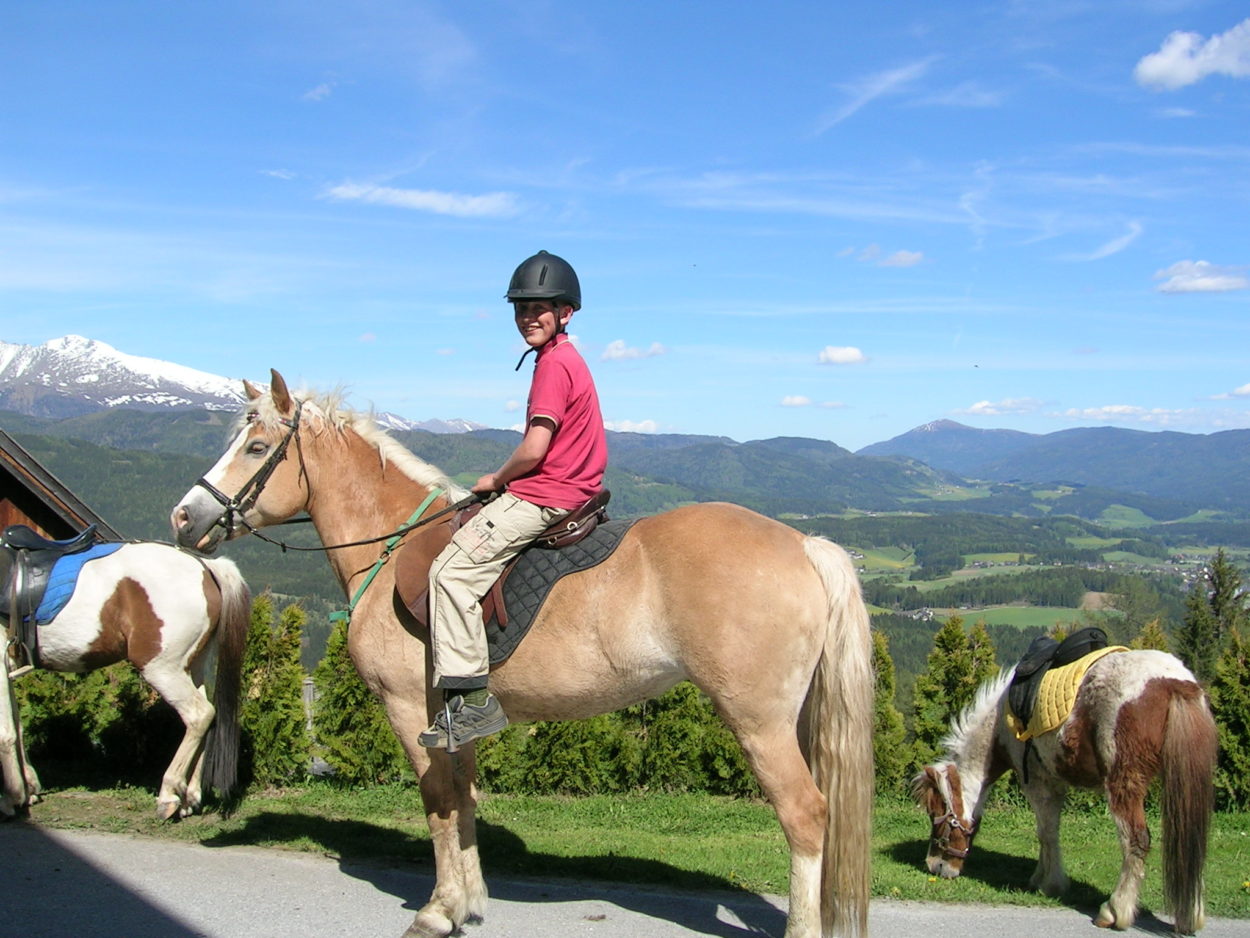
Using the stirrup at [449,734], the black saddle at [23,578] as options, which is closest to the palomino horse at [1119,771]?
the stirrup at [449,734]

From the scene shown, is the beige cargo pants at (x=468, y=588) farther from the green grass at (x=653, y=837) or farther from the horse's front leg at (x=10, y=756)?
the horse's front leg at (x=10, y=756)

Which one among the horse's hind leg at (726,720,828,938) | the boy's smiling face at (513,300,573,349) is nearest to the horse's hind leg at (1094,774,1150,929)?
the horse's hind leg at (726,720,828,938)

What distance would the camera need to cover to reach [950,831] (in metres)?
6.30

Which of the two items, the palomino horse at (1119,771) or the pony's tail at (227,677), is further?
the pony's tail at (227,677)

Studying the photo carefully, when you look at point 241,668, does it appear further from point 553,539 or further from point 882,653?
point 882,653

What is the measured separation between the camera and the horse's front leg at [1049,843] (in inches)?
238

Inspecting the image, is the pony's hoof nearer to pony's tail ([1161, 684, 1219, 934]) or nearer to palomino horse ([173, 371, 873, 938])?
palomino horse ([173, 371, 873, 938])

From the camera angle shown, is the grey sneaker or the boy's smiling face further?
the boy's smiling face

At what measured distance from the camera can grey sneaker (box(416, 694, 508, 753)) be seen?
461 cm

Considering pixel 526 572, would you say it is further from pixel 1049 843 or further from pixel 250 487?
pixel 1049 843

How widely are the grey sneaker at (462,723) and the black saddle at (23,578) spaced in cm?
479

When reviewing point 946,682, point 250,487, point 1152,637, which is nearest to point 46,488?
point 250,487

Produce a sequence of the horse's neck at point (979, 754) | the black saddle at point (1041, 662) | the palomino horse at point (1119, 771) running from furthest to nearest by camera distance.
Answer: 1. the horse's neck at point (979, 754)
2. the black saddle at point (1041, 662)
3. the palomino horse at point (1119, 771)

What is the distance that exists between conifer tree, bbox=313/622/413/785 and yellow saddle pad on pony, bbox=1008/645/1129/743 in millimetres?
5793
